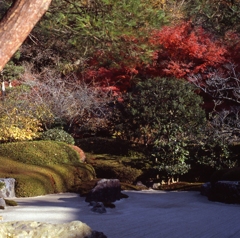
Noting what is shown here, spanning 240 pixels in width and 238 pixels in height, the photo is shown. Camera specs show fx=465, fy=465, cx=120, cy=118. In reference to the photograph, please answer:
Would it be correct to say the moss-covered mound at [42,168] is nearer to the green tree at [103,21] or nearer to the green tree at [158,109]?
the green tree at [158,109]

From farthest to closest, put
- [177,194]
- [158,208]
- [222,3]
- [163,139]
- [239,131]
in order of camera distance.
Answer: [222,3], [163,139], [239,131], [177,194], [158,208]

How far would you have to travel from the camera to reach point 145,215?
7828mm

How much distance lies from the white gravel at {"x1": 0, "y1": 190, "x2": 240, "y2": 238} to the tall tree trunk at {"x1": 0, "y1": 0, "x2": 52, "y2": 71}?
9.52 ft

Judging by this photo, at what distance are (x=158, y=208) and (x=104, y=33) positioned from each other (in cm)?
366

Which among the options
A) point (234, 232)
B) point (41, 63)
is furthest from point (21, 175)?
point (41, 63)

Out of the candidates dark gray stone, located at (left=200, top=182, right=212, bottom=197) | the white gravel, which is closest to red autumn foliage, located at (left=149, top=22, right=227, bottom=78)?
dark gray stone, located at (left=200, top=182, right=212, bottom=197)

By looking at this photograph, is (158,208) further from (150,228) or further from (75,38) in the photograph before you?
(75,38)

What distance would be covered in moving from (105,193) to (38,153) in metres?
3.48

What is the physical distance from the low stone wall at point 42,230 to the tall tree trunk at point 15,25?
1.72m

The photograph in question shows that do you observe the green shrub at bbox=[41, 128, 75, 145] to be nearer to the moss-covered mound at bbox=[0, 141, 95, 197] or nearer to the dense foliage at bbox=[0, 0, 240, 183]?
the dense foliage at bbox=[0, 0, 240, 183]

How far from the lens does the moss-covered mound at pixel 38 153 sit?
1206 centimetres

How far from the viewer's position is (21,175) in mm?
10367

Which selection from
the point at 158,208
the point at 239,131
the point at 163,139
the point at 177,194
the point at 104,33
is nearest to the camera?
the point at 158,208

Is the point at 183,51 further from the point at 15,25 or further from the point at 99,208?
the point at 15,25
